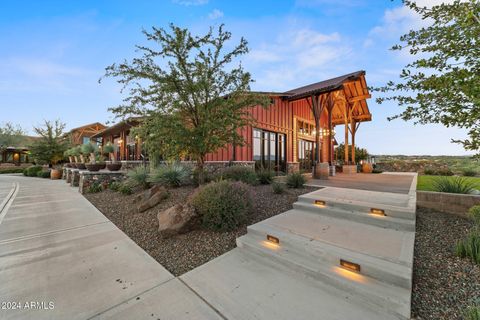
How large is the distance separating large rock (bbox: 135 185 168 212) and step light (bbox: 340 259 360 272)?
198 inches

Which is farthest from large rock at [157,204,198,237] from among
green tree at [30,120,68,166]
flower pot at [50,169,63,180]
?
green tree at [30,120,68,166]

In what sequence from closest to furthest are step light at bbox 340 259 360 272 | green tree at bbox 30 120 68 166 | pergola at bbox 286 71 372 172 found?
1. step light at bbox 340 259 360 272
2. pergola at bbox 286 71 372 172
3. green tree at bbox 30 120 68 166

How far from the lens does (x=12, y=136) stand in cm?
2920

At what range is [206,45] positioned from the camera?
5312 millimetres

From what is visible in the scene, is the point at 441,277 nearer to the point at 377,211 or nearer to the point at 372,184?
the point at 377,211

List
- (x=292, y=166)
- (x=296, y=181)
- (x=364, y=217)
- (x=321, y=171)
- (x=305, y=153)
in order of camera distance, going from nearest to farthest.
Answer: (x=364, y=217), (x=296, y=181), (x=321, y=171), (x=292, y=166), (x=305, y=153)

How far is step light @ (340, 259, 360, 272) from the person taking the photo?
231cm

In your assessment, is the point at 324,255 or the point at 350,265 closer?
the point at 350,265

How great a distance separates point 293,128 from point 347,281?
11854mm

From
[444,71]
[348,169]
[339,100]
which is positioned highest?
[339,100]

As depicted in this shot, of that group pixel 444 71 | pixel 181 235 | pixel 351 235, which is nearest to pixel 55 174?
pixel 181 235

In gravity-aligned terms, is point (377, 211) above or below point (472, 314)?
above

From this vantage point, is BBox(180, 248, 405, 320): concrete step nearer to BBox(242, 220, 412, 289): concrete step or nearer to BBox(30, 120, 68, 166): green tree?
BBox(242, 220, 412, 289): concrete step

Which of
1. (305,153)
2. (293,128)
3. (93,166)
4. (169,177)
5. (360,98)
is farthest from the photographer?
(360,98)
